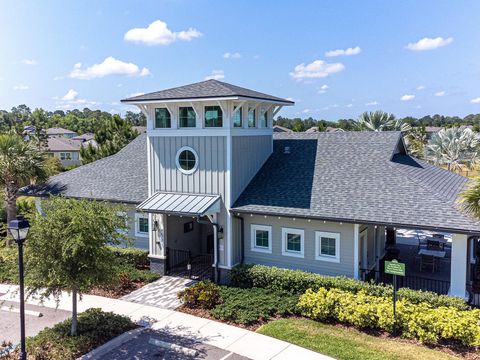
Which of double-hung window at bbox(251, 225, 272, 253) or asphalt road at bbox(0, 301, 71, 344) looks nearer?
asphalt road at bbox(0, 301, 71, 344)

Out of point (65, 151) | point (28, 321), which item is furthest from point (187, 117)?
point (65, 151)

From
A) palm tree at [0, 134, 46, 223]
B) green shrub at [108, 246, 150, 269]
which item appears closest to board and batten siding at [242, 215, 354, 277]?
green shrub at [108, 246, 150, 269]

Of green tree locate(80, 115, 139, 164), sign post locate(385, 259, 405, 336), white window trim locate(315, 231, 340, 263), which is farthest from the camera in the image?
green tree locate(80, 115, 139, 164)

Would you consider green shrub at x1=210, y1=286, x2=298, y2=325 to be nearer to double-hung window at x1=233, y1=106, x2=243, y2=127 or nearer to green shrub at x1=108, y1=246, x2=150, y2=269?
green shrub at x1=108, y1=246, x2=150, y2=269

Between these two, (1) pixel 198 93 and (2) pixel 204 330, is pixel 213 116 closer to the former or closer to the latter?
(1) pixel 198 93

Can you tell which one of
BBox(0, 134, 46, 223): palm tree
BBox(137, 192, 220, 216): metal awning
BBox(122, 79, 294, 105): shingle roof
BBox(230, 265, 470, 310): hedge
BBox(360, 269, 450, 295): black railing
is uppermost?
BBox(122, 79, 294, 105): shingle roof

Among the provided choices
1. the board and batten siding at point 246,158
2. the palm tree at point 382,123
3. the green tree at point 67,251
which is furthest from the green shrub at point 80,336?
the palm tree at point 382,123

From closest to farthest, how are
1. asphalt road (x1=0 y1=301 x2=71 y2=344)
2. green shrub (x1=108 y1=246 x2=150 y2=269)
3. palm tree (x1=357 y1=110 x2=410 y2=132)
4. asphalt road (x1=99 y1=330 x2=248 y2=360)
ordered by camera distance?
1. asphalt road (x1=99 y1=330 x2=248 y2=360)
2. asphalt road (x1=0 y1=301 x2=71 y2=344)
3. green shrub (x1=108 y1=246 x2=150 y2=269)
4. palm tree (x1=357 y1=110 x2=410 y2=132)
